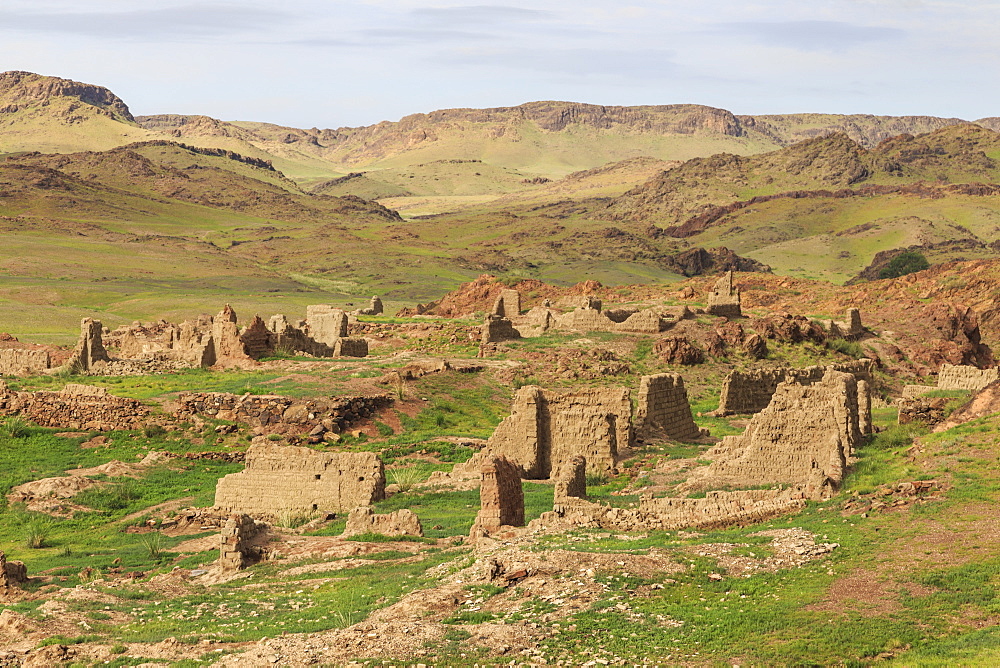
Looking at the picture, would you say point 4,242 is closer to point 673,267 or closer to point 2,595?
point 673,267

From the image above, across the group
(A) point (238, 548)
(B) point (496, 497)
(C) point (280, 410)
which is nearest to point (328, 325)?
(C) point (280, 410)

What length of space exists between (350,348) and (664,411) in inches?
938

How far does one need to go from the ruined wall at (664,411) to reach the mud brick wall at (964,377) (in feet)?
37.5

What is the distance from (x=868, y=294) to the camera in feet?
251

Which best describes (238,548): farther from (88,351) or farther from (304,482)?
(88,351)

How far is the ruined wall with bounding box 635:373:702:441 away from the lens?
3164 cm

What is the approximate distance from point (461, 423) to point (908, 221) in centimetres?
15324

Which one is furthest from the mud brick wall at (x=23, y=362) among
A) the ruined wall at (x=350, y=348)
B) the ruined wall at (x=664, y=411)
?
the ruined wall at (x=664, y=411)

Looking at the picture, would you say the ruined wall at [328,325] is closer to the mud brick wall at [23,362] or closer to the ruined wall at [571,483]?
the mud brick wall at [23,362]

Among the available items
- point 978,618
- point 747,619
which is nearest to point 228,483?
point 747,619

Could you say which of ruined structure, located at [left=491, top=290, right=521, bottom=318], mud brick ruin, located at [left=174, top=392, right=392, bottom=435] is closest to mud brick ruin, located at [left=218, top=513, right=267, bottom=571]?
mud brick ruin, located at [left=174, top=392, right=392, bottom=435]

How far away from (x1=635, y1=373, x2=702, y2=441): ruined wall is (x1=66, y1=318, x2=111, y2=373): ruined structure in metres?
23.9

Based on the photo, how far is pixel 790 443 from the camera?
910 inches

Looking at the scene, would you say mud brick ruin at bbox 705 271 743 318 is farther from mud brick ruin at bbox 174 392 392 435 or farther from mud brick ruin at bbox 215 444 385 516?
mud brick ruin at bbox 215 444 385 516
